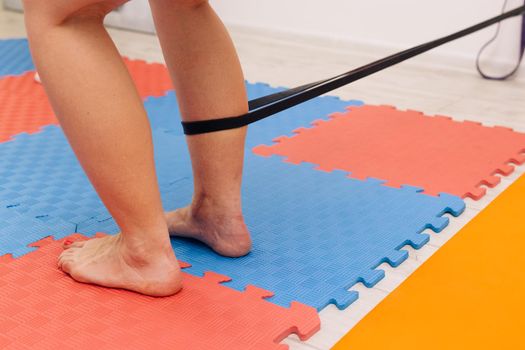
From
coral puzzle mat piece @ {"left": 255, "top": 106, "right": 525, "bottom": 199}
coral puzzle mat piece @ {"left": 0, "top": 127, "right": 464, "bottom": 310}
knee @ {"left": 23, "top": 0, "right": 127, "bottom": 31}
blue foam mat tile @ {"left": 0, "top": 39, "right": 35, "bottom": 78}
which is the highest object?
knee @ {"left": 23, "top": 0, "right": 127, "bottom": 31}

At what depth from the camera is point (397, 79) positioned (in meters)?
2.53

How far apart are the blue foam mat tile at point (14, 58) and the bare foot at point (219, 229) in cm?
167

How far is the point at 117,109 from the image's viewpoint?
3.06 feet

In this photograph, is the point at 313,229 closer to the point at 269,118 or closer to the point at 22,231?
the point at 22,231

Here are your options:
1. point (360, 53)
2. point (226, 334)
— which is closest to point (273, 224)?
point (226, 334)

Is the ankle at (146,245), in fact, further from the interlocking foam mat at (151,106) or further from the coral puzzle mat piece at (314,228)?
the interlocking foam mat at (151,106)

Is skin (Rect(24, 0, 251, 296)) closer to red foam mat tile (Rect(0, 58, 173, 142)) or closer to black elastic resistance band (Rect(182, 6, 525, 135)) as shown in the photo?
black elastic resistance band (Rect(182, 6, 525, 135))

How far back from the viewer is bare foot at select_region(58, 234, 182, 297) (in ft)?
3.36

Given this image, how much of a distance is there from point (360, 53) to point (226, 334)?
2.17m

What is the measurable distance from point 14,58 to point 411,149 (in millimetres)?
1847

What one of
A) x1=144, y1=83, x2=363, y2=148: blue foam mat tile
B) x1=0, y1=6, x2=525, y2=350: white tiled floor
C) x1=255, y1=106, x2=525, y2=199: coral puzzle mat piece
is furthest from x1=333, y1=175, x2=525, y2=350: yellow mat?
x1=144, y1=83, x2=363, y2=148: blue foam mat tile

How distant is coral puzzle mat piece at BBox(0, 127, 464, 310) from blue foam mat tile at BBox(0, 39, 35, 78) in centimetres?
100

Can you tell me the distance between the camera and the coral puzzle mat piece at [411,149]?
158cm

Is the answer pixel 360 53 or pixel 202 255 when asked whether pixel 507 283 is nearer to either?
pixel 202 255
